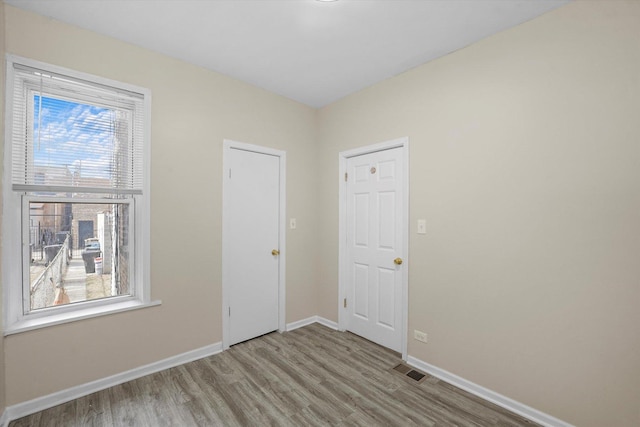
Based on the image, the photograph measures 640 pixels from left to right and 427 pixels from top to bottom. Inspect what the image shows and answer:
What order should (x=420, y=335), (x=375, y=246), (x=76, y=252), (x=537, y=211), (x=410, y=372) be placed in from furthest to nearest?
1. (x=375, y=246)
2. (x=420, y=335)
3. (x=410, y=372)
4. (x=76, y=252)
5. (x=537, y=211)

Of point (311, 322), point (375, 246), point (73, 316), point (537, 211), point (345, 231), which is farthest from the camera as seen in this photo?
point (311, 322)

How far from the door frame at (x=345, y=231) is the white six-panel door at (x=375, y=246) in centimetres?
4

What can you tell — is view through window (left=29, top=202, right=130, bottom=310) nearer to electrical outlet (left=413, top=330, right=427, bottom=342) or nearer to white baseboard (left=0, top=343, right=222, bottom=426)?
white baseboard (left=0, top=343, right=222, bottom=426)

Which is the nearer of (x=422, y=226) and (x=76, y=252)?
(x=76, y=252)

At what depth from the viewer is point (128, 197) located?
7.69ft

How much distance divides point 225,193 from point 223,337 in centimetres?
144

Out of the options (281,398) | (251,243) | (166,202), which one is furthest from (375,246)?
(166,202)

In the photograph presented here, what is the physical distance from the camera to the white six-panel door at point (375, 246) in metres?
2.77

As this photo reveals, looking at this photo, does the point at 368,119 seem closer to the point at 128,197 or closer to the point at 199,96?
the point at 199,96

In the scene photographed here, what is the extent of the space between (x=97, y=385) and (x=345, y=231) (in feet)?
8.38

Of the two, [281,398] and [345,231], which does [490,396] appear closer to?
[281,398]

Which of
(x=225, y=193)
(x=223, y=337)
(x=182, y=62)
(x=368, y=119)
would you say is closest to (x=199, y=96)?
(x=182, y=62)

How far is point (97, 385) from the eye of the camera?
2.11 metres

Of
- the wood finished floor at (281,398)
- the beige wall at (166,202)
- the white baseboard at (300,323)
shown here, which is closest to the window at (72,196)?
the beige wall at (166,202)
